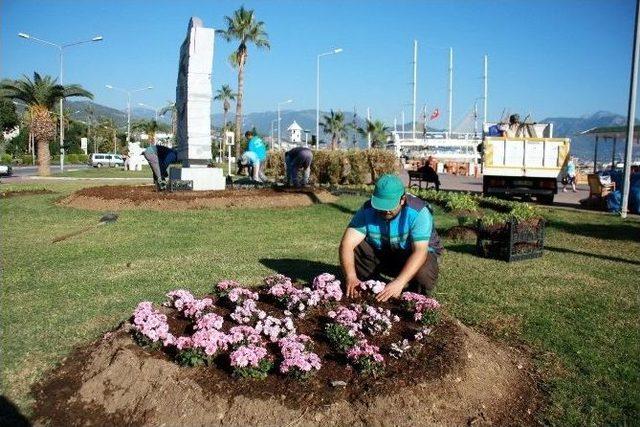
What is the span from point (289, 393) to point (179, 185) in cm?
1352

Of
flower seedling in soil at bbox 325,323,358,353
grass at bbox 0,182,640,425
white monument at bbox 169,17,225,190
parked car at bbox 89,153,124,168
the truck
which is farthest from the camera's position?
parked car at bbox 89,153,124,168

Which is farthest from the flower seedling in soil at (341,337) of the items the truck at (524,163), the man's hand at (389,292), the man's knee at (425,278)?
the truck at (524,163)

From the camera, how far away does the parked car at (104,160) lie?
6268 centimetres

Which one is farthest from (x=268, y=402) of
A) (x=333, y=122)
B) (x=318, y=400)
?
(x=333, y=122)

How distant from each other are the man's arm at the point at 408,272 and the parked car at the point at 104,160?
6285 centimetres

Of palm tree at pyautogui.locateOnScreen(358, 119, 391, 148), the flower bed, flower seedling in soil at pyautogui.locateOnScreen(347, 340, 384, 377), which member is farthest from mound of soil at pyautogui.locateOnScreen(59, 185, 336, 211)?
palm tree at pyautogui.locateOnScreen(358, 119, 391, 148)

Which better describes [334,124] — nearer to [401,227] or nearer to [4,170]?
[4,170]

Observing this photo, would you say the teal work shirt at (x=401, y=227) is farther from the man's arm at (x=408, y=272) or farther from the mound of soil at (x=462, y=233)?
the mound of soil at (x=462, y=233)

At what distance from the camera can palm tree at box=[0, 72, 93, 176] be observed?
110ft

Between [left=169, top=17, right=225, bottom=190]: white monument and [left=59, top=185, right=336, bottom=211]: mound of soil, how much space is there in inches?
68.5

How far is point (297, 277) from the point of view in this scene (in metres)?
6.95

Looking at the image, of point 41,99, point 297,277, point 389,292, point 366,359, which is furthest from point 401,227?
point 41,99

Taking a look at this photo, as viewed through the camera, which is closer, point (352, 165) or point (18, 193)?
point (18, 193)

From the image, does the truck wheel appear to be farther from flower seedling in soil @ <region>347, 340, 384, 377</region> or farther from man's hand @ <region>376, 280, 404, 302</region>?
flower seedling in soil @ <region>347, 340, 384, 377</region>
